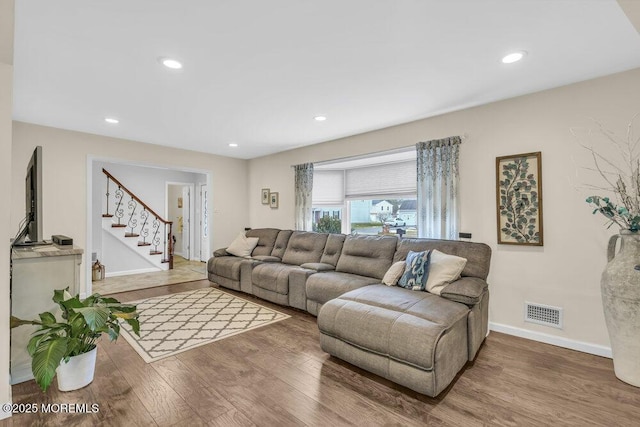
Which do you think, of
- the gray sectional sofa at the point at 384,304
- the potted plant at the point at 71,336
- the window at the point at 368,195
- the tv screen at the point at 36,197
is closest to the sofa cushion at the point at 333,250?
the gray sectional sofa at the point at 384,304

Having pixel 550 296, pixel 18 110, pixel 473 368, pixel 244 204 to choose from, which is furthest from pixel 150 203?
pixel 550 296

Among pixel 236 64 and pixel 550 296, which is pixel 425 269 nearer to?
pixel 550 296

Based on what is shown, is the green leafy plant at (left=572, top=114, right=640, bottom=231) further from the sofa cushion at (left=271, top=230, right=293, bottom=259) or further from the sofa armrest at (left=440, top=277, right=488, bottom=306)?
the sofa cushion at (left=271, top=230, right=293, bottom=259)

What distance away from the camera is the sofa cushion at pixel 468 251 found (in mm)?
2852

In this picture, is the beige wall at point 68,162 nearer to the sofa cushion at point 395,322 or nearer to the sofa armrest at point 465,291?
the sofa cushion at point 395,322

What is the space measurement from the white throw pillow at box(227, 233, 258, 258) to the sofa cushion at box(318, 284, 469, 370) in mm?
2869

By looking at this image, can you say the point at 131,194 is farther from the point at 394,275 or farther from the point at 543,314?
the point at 543,314

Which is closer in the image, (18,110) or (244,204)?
(18,110)

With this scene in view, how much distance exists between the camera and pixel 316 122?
386 centimetres

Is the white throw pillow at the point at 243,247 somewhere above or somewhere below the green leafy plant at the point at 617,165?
below

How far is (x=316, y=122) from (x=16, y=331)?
347 centimetres

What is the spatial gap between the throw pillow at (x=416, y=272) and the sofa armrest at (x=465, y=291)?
0.24 m

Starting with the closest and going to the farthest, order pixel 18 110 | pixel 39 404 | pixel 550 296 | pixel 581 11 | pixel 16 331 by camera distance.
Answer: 1. pixel 581 11
2. pixel 39 404
3. pixel 16 331
4. pixel 550 296
5. pixel 18 110

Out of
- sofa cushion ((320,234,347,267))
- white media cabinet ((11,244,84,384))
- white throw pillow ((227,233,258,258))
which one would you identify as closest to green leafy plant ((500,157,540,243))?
sofa cushion ((320,234,347,267))
